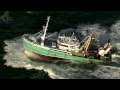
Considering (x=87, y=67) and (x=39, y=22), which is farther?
(x=39, y=22)

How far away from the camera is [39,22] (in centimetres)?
6794

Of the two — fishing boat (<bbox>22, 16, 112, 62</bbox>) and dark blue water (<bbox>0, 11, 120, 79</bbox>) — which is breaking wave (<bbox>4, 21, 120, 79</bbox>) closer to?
dark blue water (<bbox>0, 11, 120, 79</bbox>)

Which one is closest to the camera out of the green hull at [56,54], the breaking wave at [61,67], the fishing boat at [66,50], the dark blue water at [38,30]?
the breaking wave at [61,67]

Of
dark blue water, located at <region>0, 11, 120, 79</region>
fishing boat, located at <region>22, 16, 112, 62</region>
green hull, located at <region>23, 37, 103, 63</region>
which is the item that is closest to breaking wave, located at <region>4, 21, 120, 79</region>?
dark blue water, located at <region>0, 11, 120, 79</region>

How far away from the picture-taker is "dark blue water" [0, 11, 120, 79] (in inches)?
1876

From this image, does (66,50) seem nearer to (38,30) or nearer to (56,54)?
(56,54)

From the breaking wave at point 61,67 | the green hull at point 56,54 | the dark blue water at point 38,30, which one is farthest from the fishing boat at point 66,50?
the dark blue water at point 38,30

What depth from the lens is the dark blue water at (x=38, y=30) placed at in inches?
1876

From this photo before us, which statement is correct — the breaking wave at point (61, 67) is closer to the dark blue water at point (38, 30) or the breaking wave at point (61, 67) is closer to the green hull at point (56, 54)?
the dark blue water at point (38, 30)

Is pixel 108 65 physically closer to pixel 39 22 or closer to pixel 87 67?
pixel 87 67

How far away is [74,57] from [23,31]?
51.8 ft

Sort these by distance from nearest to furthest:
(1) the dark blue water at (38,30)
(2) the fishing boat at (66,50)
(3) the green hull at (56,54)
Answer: (1) the dark blue water at (38,30), (3) the green hull at (56,54), (2) the fishing boat at (66,50)

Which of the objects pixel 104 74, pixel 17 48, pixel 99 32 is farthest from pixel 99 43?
pixel 17 48

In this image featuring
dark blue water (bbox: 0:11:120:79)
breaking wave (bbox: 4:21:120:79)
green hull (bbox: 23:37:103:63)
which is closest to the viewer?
breaking wave (bbox: 4:21:120:79)
